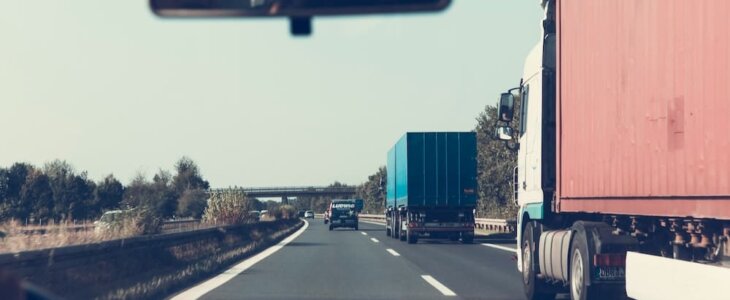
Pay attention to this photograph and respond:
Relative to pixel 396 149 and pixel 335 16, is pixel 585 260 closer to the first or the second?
pixel 335 16

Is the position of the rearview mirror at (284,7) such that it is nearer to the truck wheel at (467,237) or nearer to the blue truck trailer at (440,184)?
the blue truck trailer at (440,184)

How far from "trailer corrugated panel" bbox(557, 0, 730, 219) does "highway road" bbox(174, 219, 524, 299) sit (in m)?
3.33

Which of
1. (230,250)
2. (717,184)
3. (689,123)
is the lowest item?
(230,250)

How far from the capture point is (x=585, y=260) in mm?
9219

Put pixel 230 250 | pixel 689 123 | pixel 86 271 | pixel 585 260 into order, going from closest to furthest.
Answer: pixel 689 123 < pixel 585 260 < pixel 86 271 < pixel 230 250

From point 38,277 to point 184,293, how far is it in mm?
3165

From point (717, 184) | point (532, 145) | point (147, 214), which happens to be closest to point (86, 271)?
point (532, 145)

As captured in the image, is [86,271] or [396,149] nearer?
[86,271]

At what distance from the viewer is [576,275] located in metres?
9.80

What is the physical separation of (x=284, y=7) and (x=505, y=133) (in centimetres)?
970

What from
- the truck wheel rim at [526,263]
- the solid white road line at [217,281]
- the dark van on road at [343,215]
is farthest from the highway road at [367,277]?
the dark van on road at [343,215]

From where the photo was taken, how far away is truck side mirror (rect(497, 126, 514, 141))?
13338mm

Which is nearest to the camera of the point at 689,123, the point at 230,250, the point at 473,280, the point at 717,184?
the point at 717,184

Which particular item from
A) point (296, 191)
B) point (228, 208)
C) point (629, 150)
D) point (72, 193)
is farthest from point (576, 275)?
point (296, 191)
